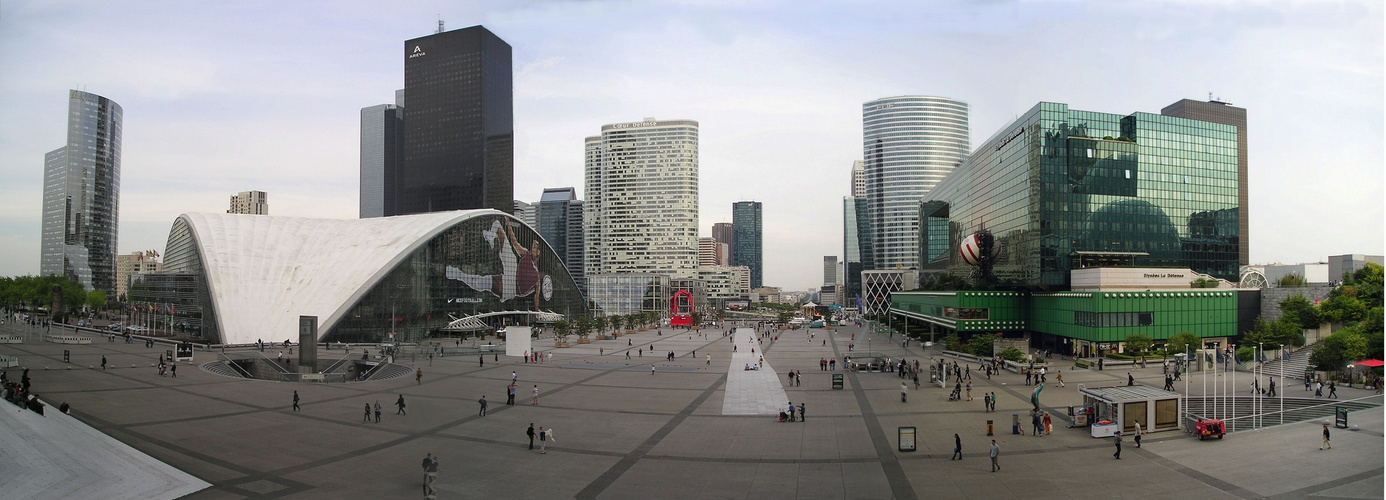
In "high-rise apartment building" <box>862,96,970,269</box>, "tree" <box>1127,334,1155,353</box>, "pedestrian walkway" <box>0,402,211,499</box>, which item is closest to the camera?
"pedestrian walkway" <box>0,402,211,499</box>

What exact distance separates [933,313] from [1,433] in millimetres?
65330

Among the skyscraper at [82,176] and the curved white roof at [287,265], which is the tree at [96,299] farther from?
the skyscraper at [82,176]

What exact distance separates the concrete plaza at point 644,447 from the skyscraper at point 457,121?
15177 centimetres

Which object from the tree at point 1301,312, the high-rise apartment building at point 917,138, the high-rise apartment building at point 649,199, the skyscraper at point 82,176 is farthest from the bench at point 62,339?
the high-rise apartment building at point 917,138

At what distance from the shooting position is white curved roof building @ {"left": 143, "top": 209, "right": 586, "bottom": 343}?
5088cm

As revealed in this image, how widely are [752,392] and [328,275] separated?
43.1 meters

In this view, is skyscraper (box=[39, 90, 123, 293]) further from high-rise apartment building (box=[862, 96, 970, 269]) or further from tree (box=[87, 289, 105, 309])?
high-rise apartment building (box=[862, 96, 970, 269])

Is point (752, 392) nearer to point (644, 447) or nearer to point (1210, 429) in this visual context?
point (644, 447)

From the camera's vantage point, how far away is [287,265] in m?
53.9

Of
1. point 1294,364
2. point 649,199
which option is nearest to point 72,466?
point 1294,364

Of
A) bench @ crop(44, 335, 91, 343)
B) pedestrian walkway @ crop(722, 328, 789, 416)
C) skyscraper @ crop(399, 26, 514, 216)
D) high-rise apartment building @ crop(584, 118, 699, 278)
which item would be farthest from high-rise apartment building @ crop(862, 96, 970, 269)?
bench @ crop(44, 335, 91, 343)

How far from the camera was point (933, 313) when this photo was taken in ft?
215

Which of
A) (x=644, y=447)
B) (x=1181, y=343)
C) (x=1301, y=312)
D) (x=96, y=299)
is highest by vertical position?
(x=1301, y=312)

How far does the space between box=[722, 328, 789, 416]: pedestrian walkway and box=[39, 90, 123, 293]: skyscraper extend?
2158 centimetres
